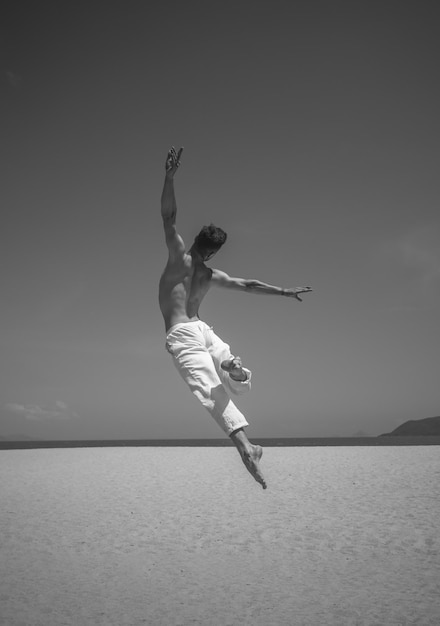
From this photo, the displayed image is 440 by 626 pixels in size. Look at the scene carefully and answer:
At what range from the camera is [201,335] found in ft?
14.2

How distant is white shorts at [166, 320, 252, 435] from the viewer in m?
4.09

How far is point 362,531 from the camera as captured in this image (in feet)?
31.7

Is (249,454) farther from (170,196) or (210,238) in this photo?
(170,196)

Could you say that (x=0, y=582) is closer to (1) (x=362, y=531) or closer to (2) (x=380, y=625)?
(2) (x=380, y=625)

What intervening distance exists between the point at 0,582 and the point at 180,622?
2.86 meters

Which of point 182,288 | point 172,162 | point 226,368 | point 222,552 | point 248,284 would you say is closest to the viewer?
point 172,162

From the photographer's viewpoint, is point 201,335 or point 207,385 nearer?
point 207,385

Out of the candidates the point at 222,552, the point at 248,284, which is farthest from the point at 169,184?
the point at 222,552

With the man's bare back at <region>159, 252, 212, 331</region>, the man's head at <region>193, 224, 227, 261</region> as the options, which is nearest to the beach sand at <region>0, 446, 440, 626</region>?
the man's bare back at <region>159, 252, 212, 331</region>

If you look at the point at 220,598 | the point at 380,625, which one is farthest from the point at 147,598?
Answer: the point at 380,625

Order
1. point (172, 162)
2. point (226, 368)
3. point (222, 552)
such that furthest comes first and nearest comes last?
point (222, 552) → point (226, 368) → point (172, 162)

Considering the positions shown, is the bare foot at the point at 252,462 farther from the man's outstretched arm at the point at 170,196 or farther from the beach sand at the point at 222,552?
the beach sand at the point at 222,552

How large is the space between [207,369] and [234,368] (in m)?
0.22

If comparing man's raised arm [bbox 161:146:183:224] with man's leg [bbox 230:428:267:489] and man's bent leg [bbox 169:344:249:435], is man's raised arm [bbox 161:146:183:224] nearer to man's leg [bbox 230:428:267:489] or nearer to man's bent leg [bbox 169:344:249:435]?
man's bent leg [bbox 169:344:249:435]
